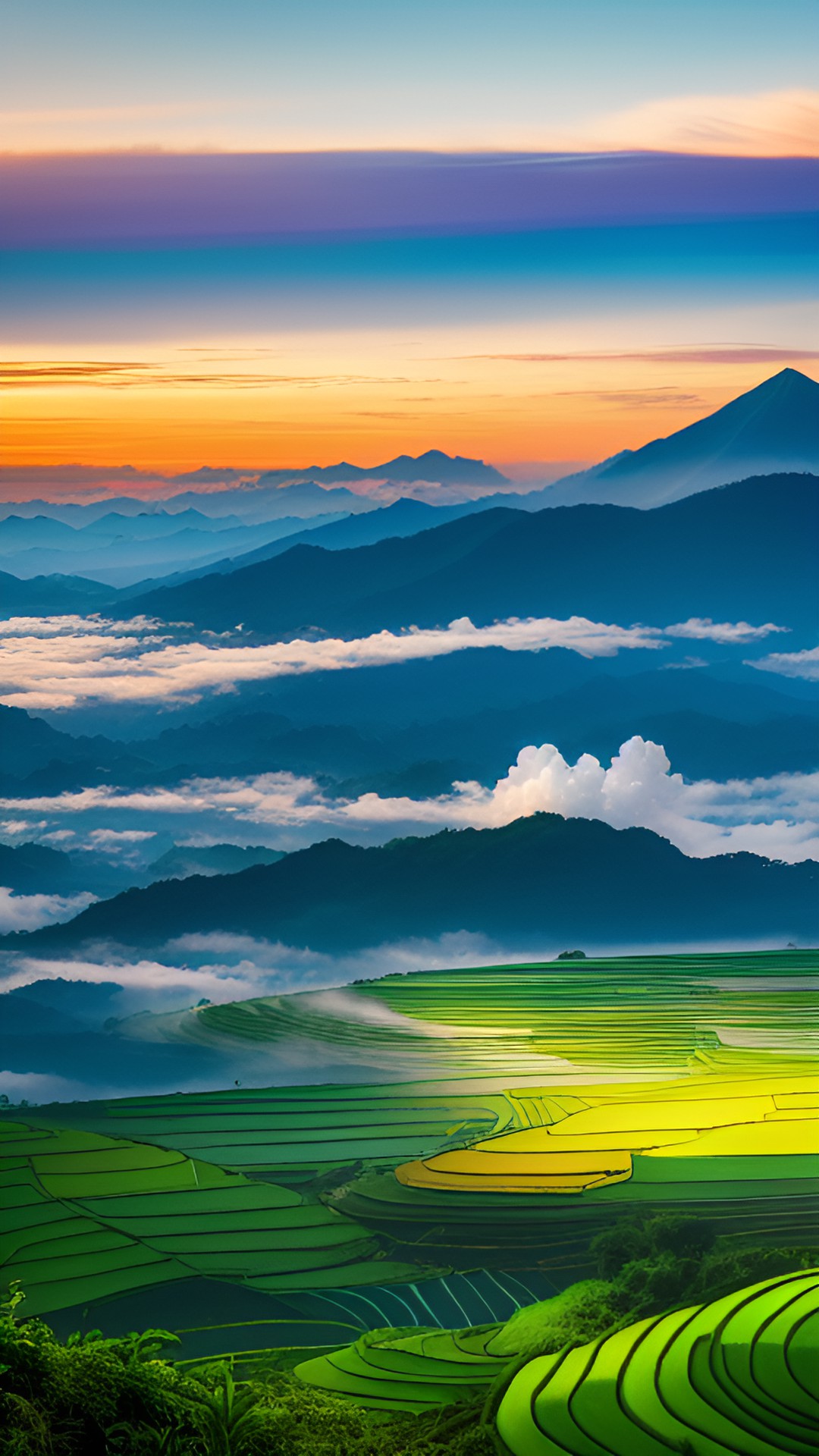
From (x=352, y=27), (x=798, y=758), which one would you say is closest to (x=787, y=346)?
(x=798, y=758)

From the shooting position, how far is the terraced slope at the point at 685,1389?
20.7 feet

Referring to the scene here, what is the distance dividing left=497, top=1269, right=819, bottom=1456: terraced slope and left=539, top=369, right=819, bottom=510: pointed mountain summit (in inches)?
158

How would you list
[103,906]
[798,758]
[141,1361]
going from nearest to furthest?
[141,1361] < [103,906] < [798,758]

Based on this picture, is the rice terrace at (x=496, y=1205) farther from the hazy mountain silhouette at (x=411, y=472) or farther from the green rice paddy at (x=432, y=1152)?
the hazy mountain silhouette at (x=411, y=472)

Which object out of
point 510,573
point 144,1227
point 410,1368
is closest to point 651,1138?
point 410,1368

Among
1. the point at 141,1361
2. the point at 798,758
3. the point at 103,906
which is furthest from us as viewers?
the point at 798,758

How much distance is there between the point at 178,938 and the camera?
782 centimetres

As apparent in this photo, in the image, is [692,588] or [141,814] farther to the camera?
[692,588]

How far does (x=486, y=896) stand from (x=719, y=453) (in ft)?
8.55

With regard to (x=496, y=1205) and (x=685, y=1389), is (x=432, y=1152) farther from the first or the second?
(x=685, y=1389)

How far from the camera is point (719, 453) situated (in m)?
8.40

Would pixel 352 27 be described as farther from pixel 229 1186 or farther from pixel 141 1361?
pixel 141 1361

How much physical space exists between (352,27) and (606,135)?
1334 mm

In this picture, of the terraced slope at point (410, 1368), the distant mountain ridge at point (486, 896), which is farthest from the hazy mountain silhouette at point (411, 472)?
the terraced slope at point (410, 1368)
